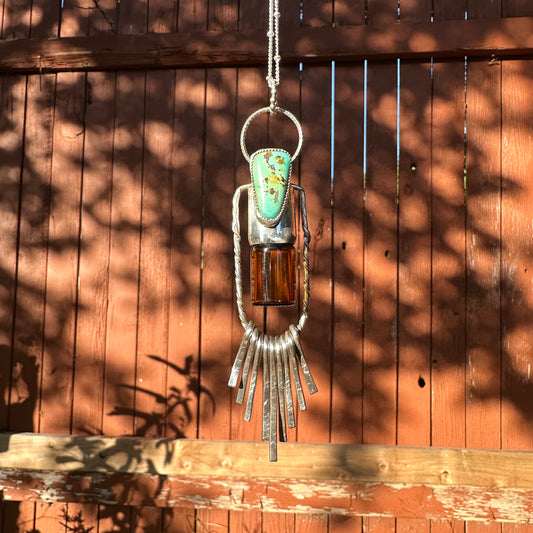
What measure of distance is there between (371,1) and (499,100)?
2.21 ft

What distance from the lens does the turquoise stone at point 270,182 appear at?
57.0 inches

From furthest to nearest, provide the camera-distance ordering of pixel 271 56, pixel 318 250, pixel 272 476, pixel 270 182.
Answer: pixel 318 250 → pixel 272 476 → pixel 271 56 → pixel 270 182

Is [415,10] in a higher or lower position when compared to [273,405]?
higher

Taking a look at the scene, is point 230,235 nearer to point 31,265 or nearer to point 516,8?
point 31,265

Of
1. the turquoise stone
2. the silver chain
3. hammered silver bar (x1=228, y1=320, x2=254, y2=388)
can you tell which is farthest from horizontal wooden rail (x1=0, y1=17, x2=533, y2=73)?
hammered silver bar (x1=228, y1=320, x2=254, y2=388)

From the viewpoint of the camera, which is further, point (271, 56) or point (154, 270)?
point (154, 270)

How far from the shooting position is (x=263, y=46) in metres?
2.41

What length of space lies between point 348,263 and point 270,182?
1003mm

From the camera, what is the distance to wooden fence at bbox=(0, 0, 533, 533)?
2.31 meters

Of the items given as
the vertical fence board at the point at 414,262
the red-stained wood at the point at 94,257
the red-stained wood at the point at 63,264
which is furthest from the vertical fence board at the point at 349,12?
the red-stained wood at the point at 63,264

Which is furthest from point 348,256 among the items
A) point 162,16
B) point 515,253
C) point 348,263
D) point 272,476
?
point 162,16

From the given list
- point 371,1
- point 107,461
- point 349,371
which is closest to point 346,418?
point 349,371

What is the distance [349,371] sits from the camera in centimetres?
234

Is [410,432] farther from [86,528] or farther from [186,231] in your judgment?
[86,528]
